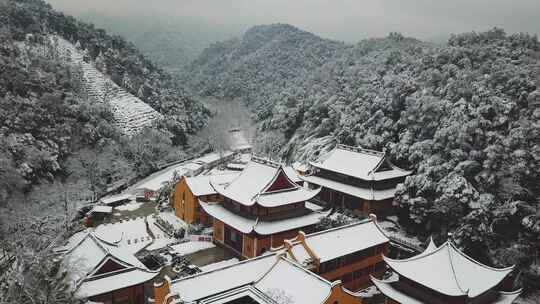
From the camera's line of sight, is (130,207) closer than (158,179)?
Yes

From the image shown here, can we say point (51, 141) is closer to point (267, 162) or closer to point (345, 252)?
point (267, 162)

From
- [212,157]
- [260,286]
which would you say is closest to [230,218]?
[260,286]

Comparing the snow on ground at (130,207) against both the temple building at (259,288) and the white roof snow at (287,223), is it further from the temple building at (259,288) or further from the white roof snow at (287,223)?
the temple building at (259,288)

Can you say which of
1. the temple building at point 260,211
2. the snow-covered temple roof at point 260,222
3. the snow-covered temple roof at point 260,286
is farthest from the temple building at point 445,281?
the temple building at point 260,211

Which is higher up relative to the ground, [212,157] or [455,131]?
[455,131]

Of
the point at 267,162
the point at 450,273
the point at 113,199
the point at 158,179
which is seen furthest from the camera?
the point at 158,179

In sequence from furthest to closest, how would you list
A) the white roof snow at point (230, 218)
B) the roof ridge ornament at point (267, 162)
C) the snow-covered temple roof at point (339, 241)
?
the roof ridge ornament at point (267, 162)
the white roof snow at point (230, 218)
the snow-covered temple roof at point (339, 241)

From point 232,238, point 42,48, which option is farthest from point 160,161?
point 232,238
